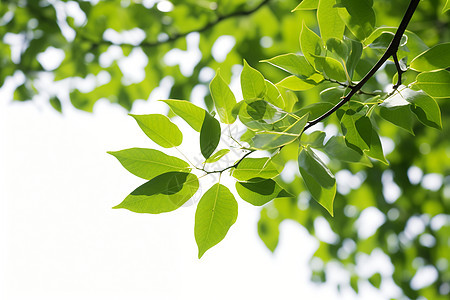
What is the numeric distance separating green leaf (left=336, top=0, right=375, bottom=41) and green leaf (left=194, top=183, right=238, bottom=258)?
9.3 inches

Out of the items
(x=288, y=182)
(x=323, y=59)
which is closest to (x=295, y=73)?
(x=323, y=59)

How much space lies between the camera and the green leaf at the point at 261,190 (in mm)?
457

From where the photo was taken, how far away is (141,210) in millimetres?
438

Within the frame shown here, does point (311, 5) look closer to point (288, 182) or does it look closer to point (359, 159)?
point (359, 159)

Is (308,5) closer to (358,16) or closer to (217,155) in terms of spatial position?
(358,16)

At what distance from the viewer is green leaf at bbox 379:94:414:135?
42cm

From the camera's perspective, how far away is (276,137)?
37 cm

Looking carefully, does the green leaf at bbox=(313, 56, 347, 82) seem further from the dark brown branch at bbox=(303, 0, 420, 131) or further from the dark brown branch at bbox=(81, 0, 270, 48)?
the dark brown branch at bbox=(81, 0, 270, 48)

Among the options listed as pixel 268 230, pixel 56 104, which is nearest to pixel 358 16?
pixel 268 230

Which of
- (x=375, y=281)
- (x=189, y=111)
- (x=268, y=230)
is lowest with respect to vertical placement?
(x=375, y=281)

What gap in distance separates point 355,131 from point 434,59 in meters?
0.12

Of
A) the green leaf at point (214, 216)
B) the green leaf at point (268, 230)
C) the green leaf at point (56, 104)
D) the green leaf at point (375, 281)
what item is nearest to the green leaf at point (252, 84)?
the green leaf at point (214, 216)

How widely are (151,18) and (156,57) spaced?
0.53ft

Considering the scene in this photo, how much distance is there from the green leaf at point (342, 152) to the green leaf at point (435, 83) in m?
0.11
